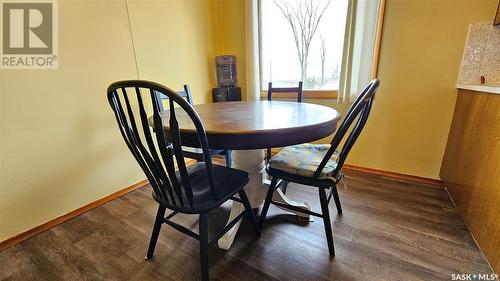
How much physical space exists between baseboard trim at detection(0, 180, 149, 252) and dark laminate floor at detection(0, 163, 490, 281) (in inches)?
1.8

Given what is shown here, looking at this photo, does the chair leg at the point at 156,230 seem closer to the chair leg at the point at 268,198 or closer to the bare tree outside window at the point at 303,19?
the chair leg at the point at 268,198

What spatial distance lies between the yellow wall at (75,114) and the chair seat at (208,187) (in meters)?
0.98

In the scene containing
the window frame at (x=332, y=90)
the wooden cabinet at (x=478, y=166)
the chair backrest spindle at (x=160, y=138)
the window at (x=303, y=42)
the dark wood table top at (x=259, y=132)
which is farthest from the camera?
the window at (x=303, y=42)

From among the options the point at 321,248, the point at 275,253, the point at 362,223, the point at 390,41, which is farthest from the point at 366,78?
the point at 275,253

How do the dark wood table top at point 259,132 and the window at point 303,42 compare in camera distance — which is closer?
the dark wood table top at point 259,132

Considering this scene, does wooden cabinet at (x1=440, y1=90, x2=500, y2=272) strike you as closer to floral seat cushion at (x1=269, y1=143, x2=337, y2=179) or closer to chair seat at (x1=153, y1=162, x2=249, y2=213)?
floral seat cushion at (x1=269, y1=143, x2=337, y2=179)

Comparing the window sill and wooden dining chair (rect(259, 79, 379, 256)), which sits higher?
the window sill

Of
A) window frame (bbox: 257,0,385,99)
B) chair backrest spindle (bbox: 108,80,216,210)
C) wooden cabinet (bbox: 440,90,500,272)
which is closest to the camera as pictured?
chair backrest spindle (bbox: 108,80,216,210)

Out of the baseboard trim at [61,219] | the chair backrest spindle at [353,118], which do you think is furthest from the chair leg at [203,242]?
the baseboard trim at [61,219]

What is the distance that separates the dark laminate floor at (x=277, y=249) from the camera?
109 centimetres

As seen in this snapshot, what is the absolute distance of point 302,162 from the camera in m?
1.22

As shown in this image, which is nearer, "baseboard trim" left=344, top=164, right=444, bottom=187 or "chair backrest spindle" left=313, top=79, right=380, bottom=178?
"chair backrest spindle" left=313, top=79, right=380, bottom=178

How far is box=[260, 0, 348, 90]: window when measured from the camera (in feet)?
7.18

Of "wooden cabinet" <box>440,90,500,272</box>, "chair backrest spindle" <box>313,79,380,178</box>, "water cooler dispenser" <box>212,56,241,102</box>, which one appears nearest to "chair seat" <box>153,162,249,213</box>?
"chair backrest spindle" <box>313,79,380,178</box>
